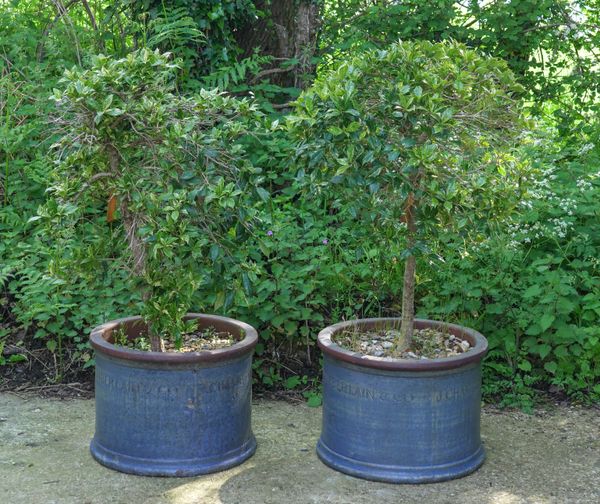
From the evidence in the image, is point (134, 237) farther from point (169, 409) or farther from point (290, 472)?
point (290, 472)

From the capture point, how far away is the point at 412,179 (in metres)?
3.96

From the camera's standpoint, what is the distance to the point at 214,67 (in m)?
6.90

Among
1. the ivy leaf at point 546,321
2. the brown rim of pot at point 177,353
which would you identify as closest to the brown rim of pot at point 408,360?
the brown rim of pot at point 177,353

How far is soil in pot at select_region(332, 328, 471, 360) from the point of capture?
423 centimetres

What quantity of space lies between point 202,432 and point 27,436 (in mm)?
1082

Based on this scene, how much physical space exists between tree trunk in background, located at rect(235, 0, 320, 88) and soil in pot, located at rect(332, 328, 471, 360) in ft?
10.4

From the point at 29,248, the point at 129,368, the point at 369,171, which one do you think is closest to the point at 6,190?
the point at 29,248

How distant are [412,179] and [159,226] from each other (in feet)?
3.88

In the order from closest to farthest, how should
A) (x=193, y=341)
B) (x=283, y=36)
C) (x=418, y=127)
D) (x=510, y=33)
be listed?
1. (x=418, y=127)
2. (x=193, y=341)
3. (x=283, y=36)
4. (x=510, y=33)

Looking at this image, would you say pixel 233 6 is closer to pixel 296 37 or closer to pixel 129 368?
pixel 296 37

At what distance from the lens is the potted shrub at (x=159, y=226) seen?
3.79m

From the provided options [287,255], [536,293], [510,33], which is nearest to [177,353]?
[287,255]

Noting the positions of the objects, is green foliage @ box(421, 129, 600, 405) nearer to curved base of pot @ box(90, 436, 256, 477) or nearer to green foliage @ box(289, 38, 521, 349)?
green foliage @ box(289, 38, 521, 349)

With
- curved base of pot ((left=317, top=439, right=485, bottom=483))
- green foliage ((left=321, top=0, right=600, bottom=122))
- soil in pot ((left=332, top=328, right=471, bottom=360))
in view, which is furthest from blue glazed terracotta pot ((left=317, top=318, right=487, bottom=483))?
green foliage ((left=321, top=0, right=600, bottom=122))
